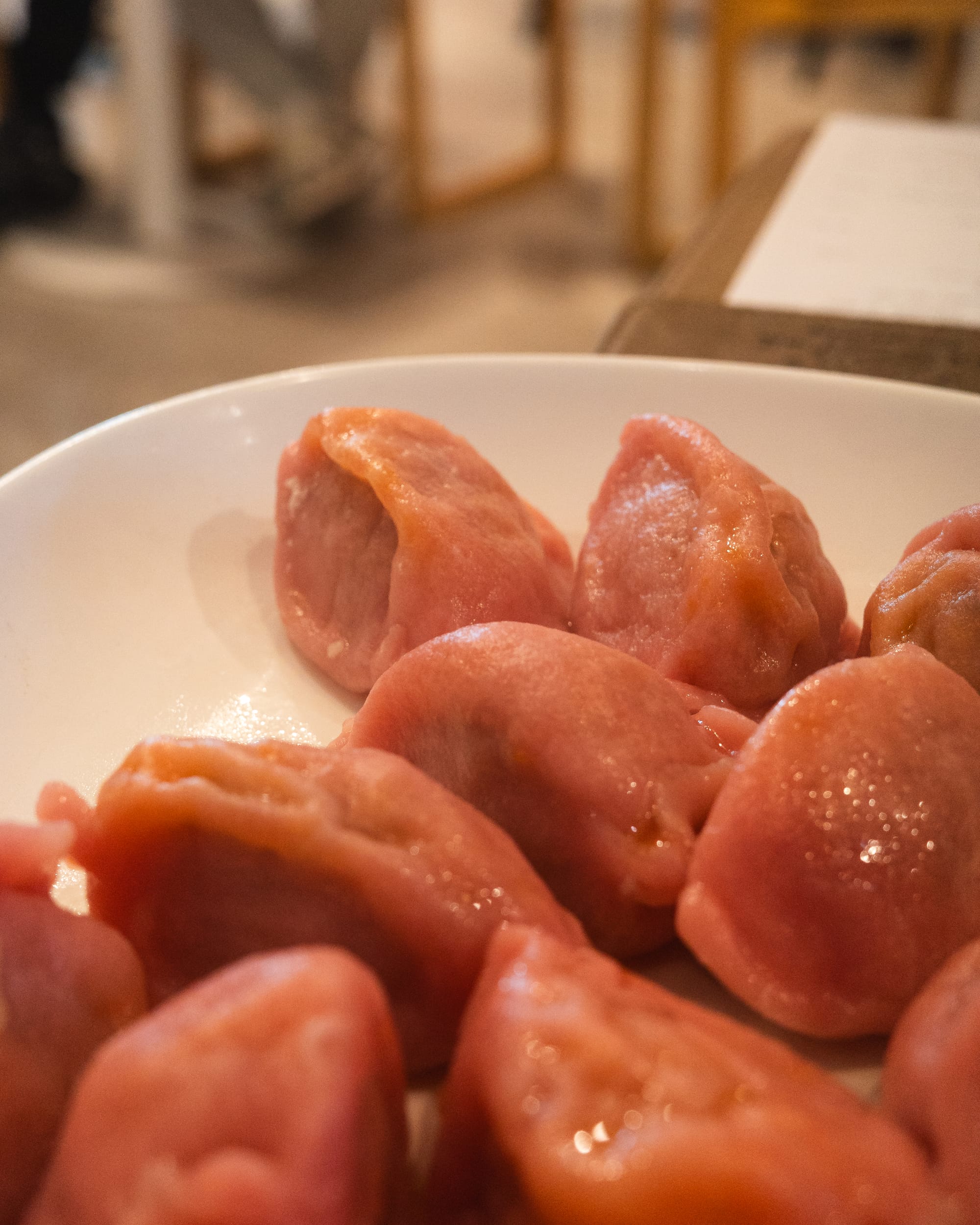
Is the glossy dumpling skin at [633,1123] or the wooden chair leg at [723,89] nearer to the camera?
the glossy dumpling skin at [633,1123]

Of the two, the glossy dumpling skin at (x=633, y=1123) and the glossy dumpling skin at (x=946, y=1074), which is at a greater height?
the glossy dumpling skin at (x=633, y=1123)

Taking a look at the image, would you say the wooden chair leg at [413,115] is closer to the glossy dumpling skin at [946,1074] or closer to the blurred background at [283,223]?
the blurred background at [283,223]

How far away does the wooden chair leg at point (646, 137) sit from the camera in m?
3.03

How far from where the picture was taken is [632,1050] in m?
0.41

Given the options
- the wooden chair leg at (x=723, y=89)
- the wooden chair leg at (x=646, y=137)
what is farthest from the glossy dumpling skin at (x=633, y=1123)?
the wooden chair leg at (x=646, y=137)

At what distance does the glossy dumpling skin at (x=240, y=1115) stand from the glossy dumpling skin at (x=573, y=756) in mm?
161

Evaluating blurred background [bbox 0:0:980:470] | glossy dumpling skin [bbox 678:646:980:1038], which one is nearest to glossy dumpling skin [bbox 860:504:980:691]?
glossy dumpling skin [bbox 678:646:980:1038]

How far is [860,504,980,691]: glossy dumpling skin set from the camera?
64cm

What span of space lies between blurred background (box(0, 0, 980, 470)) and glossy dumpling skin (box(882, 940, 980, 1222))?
2.00 metres

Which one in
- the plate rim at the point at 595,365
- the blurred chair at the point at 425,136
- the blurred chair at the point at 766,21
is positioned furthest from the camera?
the blurred chair at the point at 425,136

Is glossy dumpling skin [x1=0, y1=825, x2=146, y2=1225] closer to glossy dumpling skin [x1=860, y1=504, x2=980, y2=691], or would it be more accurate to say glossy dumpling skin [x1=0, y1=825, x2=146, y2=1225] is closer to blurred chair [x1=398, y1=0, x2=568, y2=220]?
glossy dumpling skin [x1=860, y1=504, x2=980, y2=691]

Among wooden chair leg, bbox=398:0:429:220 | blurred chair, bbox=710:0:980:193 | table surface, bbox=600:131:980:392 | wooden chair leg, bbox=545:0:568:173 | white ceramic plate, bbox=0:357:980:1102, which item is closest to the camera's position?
white ceramic plate, bbox=0:357:980:1102

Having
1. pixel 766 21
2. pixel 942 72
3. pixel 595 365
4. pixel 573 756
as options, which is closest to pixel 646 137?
pixel 766 21

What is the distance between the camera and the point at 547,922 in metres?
0.48
